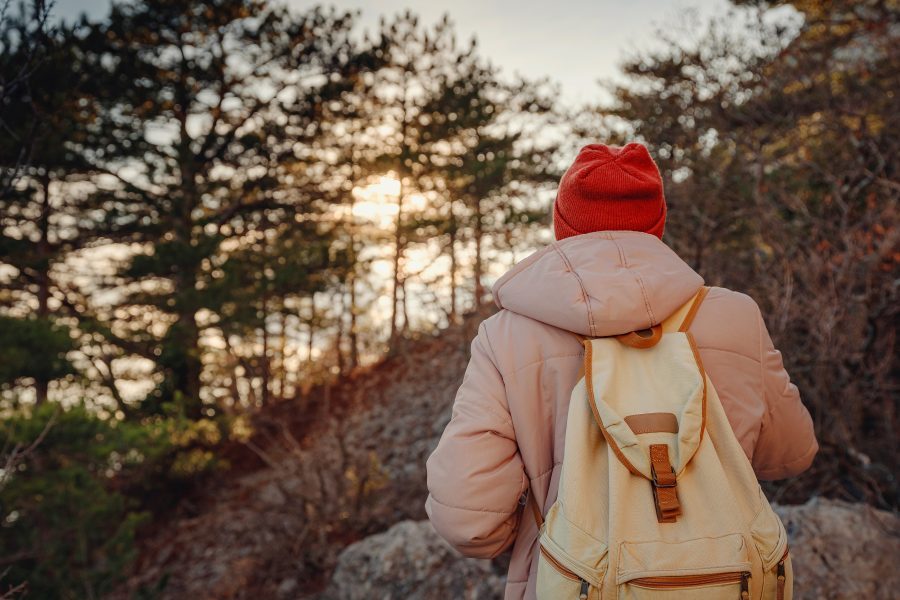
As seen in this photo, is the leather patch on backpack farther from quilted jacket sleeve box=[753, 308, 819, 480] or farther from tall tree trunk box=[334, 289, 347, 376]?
tall tree trunk box=[334, 289, 347, 376]

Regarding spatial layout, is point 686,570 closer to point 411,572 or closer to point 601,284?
point 601,284

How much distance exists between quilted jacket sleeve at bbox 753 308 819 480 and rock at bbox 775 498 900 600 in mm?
1833

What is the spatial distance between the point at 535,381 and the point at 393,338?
45.9 feet

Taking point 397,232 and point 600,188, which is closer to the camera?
point 600,188

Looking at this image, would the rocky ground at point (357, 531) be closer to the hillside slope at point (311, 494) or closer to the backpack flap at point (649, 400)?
the hillside slope at point (311, 494)

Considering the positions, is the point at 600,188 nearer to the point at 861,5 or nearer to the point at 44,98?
the point at 44,98

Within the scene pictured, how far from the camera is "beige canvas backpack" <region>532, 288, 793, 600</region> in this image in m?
1.25

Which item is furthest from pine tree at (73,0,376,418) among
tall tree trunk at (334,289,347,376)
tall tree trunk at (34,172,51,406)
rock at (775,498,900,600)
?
rock at (775,498,900,600)

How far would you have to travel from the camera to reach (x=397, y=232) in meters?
14.8

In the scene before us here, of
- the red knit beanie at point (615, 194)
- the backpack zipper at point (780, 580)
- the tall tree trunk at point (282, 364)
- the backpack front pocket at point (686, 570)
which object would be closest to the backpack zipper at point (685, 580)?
the backpack front pocket at point (686, 570)

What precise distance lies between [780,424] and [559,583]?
2.54ft

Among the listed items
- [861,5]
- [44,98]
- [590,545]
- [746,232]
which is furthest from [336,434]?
[861,5]

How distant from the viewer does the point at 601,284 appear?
1.42 m

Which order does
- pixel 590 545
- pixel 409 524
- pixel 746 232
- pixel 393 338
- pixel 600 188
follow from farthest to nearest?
pixel 393 338 → pixel 746 232 → pixel 409 524 → pixel 600 188 → pixel 590 545
